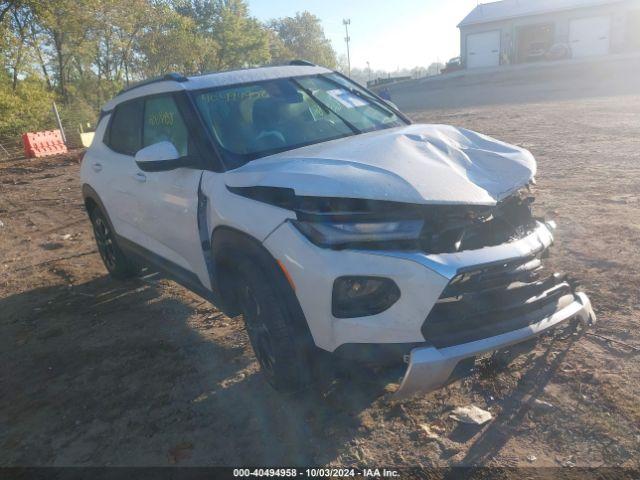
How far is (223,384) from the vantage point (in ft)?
11.0

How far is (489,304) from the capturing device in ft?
8.09

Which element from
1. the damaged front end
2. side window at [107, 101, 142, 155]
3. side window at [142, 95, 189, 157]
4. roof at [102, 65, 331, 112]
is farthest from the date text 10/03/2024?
side window at [107, 101, 142, 155]

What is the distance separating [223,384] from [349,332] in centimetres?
127

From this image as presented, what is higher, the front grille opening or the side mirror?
the side mirror

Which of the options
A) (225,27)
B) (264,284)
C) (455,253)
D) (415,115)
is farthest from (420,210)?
(225,27)

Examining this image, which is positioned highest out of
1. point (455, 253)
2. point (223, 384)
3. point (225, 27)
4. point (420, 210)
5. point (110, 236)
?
Result: point (225, 27)

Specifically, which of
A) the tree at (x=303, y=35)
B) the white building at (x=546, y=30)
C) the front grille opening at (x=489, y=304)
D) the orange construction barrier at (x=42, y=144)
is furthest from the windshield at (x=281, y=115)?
the tree at (x=303, y=35)

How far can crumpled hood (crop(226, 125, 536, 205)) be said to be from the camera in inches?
98.9

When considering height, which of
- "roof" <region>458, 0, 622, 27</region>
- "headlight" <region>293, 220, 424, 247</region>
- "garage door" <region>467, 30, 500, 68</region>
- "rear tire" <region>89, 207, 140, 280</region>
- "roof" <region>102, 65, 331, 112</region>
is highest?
"roof" <region>458, 0, 622, 27</region>

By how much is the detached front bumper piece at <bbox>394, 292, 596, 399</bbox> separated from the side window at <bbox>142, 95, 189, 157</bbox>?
6.88ft

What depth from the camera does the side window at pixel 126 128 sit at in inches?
174

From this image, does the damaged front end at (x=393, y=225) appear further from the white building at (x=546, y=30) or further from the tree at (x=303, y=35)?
the tree at (x=303, y=35)

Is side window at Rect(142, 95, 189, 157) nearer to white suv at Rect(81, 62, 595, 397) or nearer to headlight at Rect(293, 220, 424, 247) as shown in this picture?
white suv at Rect(81, 62, 595, 397)

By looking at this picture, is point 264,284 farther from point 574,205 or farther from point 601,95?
point 601,95
